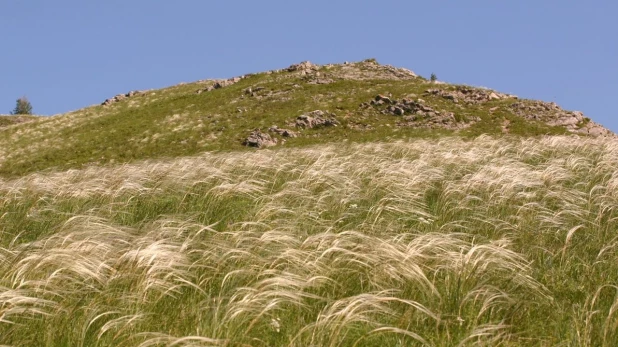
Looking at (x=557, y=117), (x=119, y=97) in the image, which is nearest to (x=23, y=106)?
(x=119, y=97)

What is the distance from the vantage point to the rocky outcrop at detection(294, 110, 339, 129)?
37594 millimetres

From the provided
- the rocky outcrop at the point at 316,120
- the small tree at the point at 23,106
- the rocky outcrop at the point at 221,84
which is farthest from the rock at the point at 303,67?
the small tree at the point at 23,106

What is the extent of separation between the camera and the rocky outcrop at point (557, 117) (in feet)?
117

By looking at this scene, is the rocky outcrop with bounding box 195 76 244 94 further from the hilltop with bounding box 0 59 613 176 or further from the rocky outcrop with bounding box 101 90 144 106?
the rocky outcrop with bounding box 101 90 144 106

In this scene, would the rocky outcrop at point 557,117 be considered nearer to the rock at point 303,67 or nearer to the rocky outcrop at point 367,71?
the rocky outcrop at point 367,71

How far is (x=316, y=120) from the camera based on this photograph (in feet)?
125

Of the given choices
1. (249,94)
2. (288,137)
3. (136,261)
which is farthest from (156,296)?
(249,94)

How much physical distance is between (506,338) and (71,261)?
3.43m

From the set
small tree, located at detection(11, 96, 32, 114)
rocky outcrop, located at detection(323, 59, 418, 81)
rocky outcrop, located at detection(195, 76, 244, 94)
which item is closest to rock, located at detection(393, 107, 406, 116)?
rocky outcrop, located at detection(323, 59, 418, 81)

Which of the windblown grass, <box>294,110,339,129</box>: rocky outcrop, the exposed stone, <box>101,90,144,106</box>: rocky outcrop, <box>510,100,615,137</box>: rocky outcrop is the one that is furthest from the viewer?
<box>101,90,144,106</box>: rocky outcrop

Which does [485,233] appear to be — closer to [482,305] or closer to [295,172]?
[482,305]

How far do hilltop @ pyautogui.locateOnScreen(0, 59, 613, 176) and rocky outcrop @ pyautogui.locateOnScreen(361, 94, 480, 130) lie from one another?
0.07 meters

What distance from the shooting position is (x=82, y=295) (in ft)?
14.8

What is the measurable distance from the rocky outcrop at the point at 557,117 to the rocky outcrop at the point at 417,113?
12.2 feet
